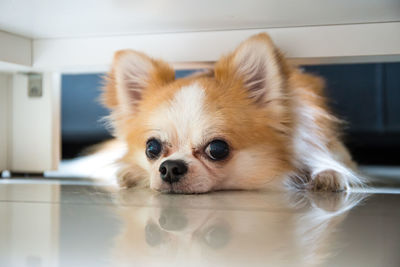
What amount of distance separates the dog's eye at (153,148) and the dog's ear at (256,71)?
0.98 ft

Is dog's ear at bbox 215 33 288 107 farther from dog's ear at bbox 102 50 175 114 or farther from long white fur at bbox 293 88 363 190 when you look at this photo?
dog's ear at bbox 102 50 175 114

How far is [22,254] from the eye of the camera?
1.95ft

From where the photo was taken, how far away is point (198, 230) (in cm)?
75

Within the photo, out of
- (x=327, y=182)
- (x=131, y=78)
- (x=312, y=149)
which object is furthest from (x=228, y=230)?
(x=131, y=78)

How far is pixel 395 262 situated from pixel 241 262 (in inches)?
7.5

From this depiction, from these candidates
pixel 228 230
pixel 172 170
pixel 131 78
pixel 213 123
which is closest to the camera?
pixel 228 230

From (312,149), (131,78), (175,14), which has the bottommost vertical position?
(312,149)

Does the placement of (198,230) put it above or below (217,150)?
below

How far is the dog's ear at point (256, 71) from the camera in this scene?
145 cm

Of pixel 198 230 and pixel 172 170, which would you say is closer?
pixel 198 230

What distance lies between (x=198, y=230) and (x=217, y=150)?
57 centimetres

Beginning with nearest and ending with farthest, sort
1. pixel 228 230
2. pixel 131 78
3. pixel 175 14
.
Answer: pixel 228 230 < pixel 175 14 < pixel 131 78

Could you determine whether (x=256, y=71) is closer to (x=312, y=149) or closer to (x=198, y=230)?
(x=312, y=149)

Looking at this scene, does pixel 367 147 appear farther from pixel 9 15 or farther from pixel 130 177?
pixel 9 15
